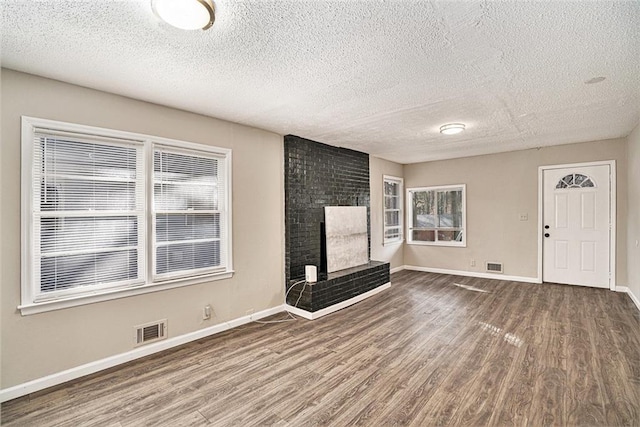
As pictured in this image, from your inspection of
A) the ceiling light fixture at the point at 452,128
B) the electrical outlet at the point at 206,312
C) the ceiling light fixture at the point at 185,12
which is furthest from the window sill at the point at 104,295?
the ceiling light fixture at the point at 452,128

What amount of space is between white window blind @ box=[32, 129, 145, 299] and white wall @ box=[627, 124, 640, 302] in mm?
6154

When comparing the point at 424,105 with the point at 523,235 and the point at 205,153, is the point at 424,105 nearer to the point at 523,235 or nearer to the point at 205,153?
the point at 205,153

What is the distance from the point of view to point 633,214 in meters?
4.36

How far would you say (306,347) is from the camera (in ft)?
10.3

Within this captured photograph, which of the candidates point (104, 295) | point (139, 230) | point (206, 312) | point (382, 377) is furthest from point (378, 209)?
point (104, 295)

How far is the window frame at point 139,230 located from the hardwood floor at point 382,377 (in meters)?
0.68

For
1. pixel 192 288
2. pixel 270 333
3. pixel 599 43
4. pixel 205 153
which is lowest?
pixel 270 333

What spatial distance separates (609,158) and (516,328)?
11.7 feet

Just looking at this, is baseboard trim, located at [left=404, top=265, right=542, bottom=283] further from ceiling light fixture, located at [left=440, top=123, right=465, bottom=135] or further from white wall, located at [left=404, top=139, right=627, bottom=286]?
ceiling light fixture, located at [left=440, top=123, right=465, bottom=135]

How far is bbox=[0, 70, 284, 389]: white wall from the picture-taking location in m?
2.35

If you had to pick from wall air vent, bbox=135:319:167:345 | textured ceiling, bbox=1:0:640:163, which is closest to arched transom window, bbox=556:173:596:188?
textured ceiling, bbox=1:0:640:163

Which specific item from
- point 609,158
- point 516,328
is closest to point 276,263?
point 516,328

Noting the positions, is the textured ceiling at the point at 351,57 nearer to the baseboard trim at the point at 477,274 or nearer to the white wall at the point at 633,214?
the white wall at the point at 633,214

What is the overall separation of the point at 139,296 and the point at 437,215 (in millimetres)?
5945
